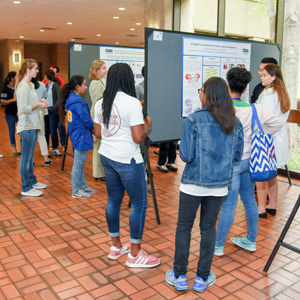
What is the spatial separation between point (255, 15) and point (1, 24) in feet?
33.3

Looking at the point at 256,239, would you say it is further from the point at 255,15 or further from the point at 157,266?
the point at 255,15

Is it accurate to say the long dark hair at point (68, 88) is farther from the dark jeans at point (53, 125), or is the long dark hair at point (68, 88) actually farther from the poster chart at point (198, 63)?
the dark jeans at point (53, 125)

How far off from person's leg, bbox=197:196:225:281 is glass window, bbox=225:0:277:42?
4597 mm

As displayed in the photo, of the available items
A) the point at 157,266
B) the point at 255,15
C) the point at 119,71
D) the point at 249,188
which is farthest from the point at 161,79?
the point at 255,15

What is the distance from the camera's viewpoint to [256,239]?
10.8ft

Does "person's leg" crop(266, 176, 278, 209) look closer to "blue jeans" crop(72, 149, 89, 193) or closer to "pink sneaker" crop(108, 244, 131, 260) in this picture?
"pink sneaker" crop(108, 244, 131, 260)

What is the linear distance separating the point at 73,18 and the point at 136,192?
10.6 metres

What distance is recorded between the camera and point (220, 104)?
2.17 meters

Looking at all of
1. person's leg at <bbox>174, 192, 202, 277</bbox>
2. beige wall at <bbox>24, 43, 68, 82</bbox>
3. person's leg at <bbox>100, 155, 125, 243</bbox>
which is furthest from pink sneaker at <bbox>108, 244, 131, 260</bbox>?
beige wall at <bbox>24, 43, 68, 82</bbox>

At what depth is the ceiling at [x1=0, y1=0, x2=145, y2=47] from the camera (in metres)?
9.73

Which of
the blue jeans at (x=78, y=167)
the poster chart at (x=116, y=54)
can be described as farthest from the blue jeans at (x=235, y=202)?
the poster chart at (x=116, y=54)

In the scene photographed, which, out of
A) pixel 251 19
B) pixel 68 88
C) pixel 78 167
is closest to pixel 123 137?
pixel 78 167

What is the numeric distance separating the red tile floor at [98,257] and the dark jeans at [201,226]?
20cm

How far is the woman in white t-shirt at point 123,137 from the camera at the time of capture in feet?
8.08
